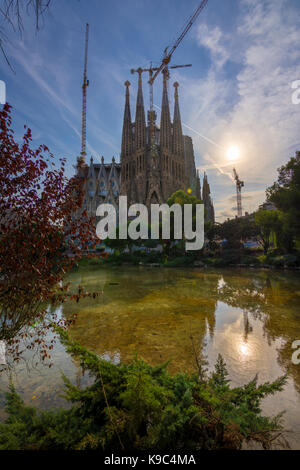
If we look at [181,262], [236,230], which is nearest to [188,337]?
[181,262]

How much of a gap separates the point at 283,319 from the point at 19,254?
8.14 meters

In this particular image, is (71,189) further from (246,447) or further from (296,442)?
(296,442)

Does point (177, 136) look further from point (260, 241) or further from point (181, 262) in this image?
point (181, 262)

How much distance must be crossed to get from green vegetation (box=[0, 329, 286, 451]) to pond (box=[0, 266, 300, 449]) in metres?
0.38

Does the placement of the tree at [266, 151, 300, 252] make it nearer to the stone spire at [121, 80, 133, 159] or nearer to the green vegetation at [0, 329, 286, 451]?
the green vegetation at [0, 329, 286, 451]

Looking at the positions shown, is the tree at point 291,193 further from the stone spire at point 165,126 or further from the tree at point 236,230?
the stone spire at point 165,126

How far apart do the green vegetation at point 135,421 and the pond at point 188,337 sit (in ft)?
1.26

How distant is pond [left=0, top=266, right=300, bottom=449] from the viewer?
380 cm

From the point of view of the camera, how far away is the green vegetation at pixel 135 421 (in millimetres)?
1873

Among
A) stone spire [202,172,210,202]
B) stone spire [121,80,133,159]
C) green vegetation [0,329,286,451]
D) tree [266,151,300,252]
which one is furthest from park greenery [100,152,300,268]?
stone spire [202,172,210,202]

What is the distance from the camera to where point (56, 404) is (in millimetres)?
3305

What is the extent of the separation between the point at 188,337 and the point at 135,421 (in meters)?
4.29

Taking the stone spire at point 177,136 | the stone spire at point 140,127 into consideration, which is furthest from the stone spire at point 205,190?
the stone spire at point 140,127
